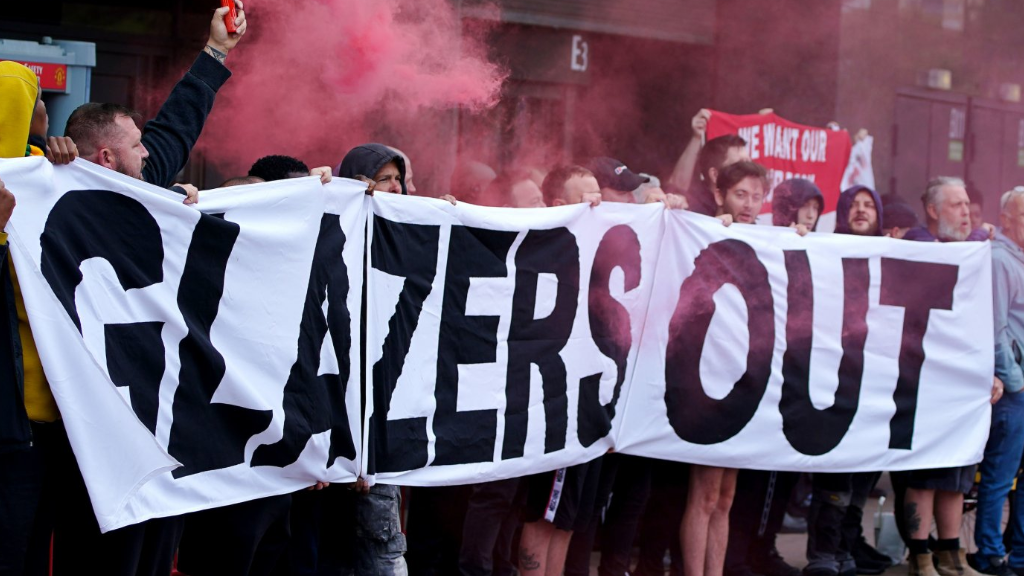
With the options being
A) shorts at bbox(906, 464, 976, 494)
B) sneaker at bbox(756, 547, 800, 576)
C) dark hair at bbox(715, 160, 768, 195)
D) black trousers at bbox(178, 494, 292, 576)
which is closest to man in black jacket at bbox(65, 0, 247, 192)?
black trousers at bbox(178, 494, 292, 576)

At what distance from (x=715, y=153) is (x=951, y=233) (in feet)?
4.19

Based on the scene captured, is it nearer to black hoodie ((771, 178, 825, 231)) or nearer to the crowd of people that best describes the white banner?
the crowd of people

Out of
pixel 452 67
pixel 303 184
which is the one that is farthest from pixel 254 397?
pixel 452 67

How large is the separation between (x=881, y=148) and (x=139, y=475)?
26.0ft

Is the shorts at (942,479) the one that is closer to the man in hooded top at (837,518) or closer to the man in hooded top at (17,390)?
the man in hooded top at (837,518)

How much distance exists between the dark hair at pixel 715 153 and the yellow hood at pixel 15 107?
140 inches

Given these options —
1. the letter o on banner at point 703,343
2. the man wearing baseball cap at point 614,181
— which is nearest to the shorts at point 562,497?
the letter o on banner at point 703,343

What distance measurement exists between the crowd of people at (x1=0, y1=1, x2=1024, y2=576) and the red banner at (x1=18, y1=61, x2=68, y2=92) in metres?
0.34

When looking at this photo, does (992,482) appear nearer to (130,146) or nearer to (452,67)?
(452,67)

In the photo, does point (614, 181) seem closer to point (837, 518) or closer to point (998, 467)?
point (837, 518)

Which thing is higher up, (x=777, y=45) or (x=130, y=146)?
(x=777, y=45)

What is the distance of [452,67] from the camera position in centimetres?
564

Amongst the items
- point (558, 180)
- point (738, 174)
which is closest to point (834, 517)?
point (738, 174)

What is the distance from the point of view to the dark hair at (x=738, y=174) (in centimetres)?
548
